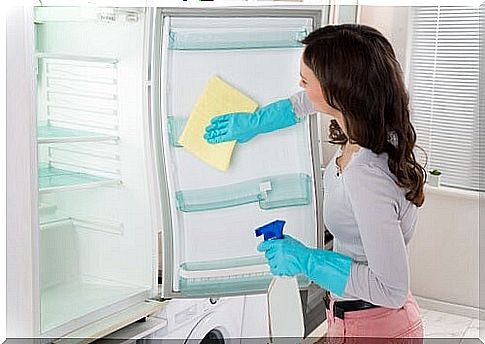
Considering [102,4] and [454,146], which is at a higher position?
[102,4]

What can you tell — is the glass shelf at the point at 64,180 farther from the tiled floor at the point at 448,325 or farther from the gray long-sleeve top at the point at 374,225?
the tiled floor at the point at 448,325

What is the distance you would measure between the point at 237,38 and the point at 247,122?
165 mm

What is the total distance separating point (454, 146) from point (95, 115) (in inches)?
28.3

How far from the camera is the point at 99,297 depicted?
146cm

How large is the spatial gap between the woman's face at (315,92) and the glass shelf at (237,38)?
0.47 ft

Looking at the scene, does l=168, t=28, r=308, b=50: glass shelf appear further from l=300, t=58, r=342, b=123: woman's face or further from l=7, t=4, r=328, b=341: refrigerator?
l=300, t=58, r=342, b=123: woman's face

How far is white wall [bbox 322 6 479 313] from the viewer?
1.40m

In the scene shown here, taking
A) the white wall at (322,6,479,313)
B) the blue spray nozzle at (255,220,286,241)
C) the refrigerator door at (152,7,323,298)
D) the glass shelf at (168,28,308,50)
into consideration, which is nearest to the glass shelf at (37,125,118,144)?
the refrigerator door at (152,7,323,298)

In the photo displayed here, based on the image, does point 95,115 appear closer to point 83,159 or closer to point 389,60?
point 83,159

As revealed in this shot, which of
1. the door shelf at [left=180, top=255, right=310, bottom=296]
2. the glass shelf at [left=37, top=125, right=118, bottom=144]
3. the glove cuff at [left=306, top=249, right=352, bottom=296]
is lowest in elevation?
the door shelf at [left=180, top=255, right=310, bottom=296]

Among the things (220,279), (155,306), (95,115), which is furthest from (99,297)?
(95,115)

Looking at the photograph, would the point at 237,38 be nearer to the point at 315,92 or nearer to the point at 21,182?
the point at 315,92

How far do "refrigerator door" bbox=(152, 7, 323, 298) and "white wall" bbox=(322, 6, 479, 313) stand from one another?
10 centimetres

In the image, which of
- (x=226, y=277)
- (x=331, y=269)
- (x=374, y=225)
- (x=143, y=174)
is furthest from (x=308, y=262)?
(x=143, y=174)
